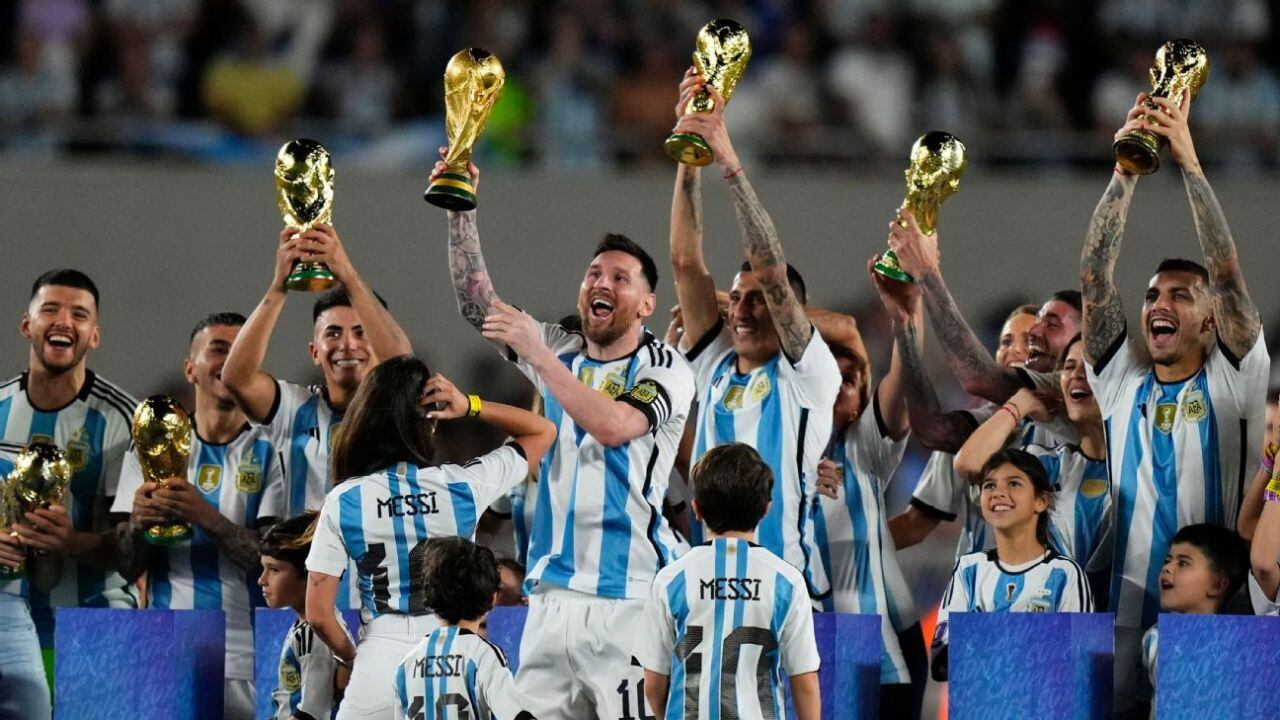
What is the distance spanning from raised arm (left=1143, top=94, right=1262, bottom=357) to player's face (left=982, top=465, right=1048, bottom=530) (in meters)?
0.78

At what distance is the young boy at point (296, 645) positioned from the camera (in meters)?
5.59

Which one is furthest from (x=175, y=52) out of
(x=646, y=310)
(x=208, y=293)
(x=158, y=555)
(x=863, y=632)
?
(x=863, y=632)

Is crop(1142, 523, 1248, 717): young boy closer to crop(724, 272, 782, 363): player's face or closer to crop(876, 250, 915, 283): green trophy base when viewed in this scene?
crop(876, 250, 915, 283): green trophy base

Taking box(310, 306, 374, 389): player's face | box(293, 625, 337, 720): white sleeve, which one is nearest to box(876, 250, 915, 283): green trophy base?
box(310, 306, 374, 389): player's face

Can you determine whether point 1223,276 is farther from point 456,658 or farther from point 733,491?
point 456,658

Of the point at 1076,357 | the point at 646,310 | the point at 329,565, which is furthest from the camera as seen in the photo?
the point at 1076,357

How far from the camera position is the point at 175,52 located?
12.0 meters

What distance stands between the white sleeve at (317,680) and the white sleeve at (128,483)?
149 centimetres

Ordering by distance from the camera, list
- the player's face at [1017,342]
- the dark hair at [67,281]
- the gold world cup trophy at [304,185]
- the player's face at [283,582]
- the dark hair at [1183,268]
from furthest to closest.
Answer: the player's face at [1017,342] → the dark hair at [67,281] → the gold world cup trophy at [304,185] → the dark hair at [1183,268] → the player's face at [283,582]

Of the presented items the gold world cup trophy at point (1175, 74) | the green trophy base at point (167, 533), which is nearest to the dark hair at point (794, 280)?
the gold world cup trophy at point (1175, 74)

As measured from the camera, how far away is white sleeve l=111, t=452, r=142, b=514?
6797 millimetres

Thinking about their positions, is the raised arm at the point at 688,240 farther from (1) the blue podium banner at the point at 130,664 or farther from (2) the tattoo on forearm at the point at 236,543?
(1) the blue podium banner at the point at 130,664

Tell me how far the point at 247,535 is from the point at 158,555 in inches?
15.7

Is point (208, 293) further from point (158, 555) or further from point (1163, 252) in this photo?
point (1163, 252)
